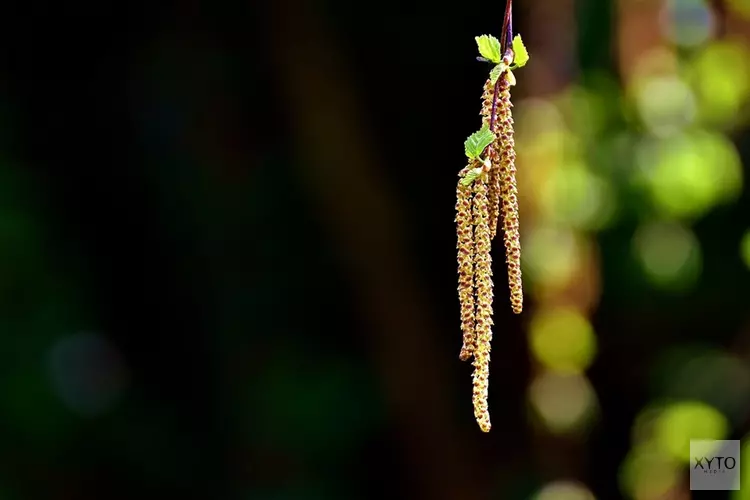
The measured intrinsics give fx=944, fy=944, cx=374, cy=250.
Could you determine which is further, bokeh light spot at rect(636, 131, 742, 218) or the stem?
bokeh light spot at rect(636, 131, 742, 218)

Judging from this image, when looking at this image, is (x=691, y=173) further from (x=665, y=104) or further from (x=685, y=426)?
(x=685, y=426)

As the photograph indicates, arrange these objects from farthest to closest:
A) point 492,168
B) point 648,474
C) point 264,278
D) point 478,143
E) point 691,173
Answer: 1. point 264,278
2. point 648,474
3. point 691,173
4. point 492,168
5. point 478,143

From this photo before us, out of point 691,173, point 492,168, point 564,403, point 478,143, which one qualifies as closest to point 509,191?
point 492,168

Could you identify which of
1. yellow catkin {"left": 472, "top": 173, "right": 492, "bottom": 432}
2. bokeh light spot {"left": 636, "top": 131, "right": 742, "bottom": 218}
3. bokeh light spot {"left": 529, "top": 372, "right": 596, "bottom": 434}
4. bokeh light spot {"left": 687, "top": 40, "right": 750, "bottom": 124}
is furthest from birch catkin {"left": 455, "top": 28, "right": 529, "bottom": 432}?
bokeh light spot {"left": 529, "top": 372, "right": 596, "bottom": 434}

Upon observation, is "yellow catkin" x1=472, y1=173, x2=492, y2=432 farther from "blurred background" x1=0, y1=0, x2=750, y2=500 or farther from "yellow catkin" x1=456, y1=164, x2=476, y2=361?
"blurred background" x1=0, y1=0, x2=750, y2=500

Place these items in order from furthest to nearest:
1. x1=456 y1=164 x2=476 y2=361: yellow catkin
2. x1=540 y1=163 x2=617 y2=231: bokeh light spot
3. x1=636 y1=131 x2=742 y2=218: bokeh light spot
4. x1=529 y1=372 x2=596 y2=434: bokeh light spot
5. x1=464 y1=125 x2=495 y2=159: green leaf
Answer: x1=529 y1=372 x2=596 y2=434: bokeh light spot, x1=540 y1=163 x2=617 y2=231: bokeh light spot, x1=636 y1=131 x2=742 y2=218: bokeh light spot, x1=456 y1=164 x2=476 y2=361: yellow catkin, x1=464 y1=125 x2=495 y2=159: green leaf

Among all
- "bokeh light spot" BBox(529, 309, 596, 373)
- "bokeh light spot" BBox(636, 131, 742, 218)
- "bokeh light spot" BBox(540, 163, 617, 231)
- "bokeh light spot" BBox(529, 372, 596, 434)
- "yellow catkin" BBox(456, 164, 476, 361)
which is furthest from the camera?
"bokeh light spot" BBox(529, 372, 596, 434)

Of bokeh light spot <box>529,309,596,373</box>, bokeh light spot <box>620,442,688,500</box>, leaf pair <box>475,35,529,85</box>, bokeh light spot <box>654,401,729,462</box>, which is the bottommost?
bokeh light spot <box>620,442,688,500</box>
